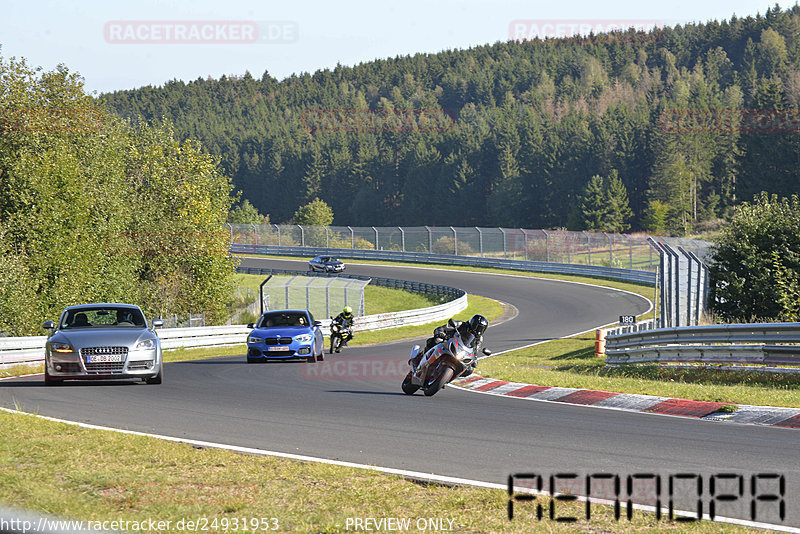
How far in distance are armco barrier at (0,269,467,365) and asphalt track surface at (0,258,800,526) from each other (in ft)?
15.8

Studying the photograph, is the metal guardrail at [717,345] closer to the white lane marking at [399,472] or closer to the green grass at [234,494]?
the white lane marking at [399,472]

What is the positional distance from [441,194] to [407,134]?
99.2 ft

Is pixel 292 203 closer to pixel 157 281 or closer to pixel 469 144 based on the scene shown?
pixel 469 144

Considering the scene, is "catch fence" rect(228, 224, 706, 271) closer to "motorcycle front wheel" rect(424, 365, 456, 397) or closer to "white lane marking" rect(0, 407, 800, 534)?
"motorcycle front wheel" rect(424, 365, 456, 397)

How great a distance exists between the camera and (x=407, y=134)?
171875 mm

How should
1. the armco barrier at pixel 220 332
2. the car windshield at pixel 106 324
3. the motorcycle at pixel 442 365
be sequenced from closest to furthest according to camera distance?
the motorcycle at pixel 442 365 < the car windshield at pixel 106 324 < the armco barrier at pixel 220 332

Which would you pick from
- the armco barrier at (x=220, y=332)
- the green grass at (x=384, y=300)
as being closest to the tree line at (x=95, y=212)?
the green grass at (x=384, y=300)

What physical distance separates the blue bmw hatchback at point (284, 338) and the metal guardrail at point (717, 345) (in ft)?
24.4

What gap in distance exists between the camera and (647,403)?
41.2 ft

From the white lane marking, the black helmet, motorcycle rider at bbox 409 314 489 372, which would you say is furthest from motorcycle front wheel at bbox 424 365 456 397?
the white lane marking

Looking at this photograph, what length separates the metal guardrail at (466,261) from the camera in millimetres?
55672

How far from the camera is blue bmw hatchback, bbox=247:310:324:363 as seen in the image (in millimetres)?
22469

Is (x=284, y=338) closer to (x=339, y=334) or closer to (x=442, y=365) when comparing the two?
(x=339, y=334)

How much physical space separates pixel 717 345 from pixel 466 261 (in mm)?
50349
